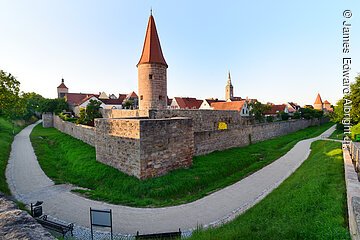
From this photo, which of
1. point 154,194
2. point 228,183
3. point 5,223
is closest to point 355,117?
point 228,183

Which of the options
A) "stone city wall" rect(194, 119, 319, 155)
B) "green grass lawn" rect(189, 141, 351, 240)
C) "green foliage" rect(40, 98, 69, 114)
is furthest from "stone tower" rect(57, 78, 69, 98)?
"green grass lawn" rect(189, 141, 351, 240)

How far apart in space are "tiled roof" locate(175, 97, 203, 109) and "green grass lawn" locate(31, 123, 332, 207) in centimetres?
2979

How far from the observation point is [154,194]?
10.1 m

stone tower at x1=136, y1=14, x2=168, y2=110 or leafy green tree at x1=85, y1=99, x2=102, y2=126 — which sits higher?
stone tower at x1=136, y1=14, x2=168, y2=110

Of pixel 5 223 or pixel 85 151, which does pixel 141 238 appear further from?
pixel 85 151

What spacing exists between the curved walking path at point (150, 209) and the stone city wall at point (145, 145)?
2.62 metres

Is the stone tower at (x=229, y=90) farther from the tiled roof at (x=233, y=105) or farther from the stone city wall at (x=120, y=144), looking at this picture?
the stone city wall at (x=120, y=144)

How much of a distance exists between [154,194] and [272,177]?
7253 millimetres

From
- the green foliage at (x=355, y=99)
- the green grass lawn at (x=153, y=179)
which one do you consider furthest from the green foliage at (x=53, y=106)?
the green foliage at (x=355, y=99)

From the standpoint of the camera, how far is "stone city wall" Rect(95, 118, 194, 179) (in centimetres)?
1083

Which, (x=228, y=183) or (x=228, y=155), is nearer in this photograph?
(x=228, y=183)

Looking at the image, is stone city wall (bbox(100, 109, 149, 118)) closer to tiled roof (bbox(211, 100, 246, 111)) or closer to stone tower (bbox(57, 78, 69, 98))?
tiled roof (bbox(211, 100, 246, 111))

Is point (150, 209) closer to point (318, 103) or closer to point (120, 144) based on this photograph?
point (120, 144)

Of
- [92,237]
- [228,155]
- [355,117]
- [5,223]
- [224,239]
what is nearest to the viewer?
[5,223]
